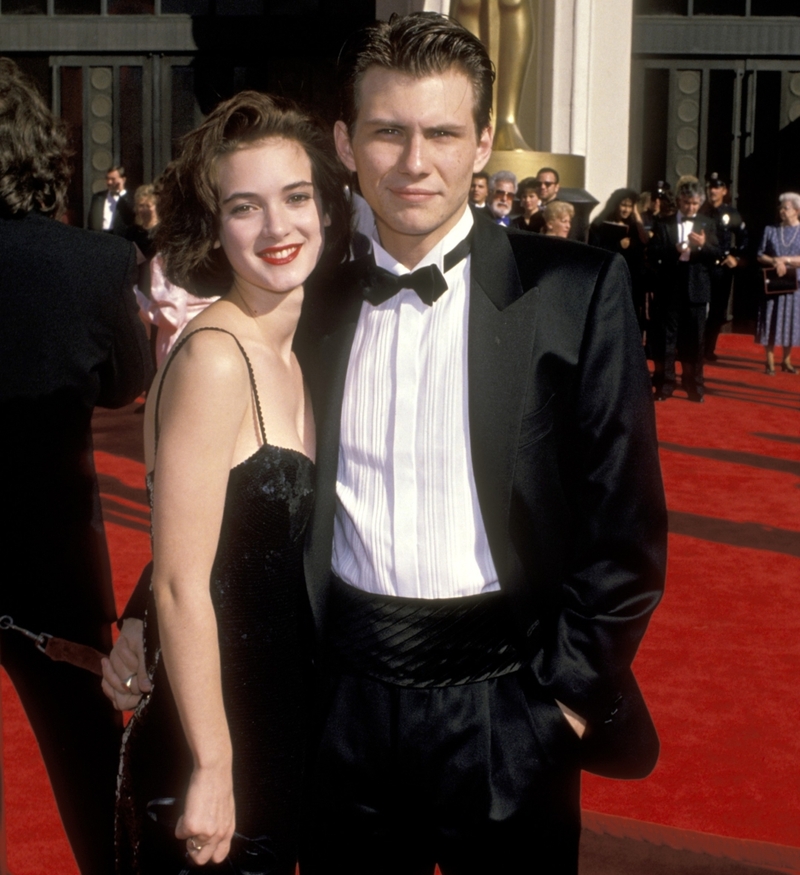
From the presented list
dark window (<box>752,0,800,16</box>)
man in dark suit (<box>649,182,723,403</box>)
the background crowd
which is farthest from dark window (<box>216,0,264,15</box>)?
man in dark suit (<box>649,182,723,403</box>)

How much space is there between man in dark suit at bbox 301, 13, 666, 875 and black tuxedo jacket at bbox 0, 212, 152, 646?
0.81m

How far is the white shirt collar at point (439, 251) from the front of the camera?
1.93m

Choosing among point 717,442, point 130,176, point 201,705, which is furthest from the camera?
point 130,176

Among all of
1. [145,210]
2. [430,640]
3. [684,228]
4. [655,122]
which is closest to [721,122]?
[655,122]

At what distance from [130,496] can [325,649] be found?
5.05 metres

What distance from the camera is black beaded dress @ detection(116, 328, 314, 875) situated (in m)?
1.88

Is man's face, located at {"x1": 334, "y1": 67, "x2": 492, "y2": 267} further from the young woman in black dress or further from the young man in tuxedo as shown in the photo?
the young woman in black dress

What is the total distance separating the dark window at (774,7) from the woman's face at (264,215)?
15.5 m

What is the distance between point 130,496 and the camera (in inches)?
267

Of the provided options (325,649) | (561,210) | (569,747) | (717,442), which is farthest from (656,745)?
(561,210)

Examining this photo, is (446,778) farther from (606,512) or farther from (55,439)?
(55,439)

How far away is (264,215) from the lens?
196cm

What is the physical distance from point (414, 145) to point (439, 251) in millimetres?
176

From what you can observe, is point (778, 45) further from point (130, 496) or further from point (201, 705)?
point (201, 705)
